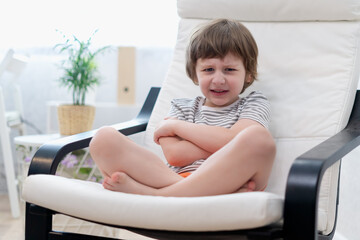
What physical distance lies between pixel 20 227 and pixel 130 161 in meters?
1.23

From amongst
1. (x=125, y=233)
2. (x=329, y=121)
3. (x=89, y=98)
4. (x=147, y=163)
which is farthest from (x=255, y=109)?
(x=89, y=98)

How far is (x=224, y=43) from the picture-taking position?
4.13 ft

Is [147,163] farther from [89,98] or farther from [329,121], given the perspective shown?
[89,98]

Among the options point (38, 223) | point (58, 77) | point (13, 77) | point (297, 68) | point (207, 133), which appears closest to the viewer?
point (38, 223)

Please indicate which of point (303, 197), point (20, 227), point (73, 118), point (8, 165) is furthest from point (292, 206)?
point (8, 165)

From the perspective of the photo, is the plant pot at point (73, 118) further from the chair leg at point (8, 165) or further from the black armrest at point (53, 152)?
the black armrest at point (53, 152)

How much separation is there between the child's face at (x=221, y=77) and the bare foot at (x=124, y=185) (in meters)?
0.36

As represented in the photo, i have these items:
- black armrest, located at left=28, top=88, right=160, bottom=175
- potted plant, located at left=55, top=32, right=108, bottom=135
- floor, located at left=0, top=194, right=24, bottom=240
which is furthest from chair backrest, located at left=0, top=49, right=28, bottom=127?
black armrest, located at left=28, top=88, right=160, bottom=175

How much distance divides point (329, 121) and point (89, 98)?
136cm

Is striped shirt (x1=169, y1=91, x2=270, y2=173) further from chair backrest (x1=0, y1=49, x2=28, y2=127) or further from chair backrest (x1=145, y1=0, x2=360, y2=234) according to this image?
chair backrest (x1=0, y1=49, x2=28, y2=127)

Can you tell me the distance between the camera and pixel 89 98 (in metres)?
2.41

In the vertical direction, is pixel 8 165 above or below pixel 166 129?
below

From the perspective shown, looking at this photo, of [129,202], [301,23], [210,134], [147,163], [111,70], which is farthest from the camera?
[111,70]

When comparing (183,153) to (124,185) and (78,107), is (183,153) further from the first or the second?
(78,107)
